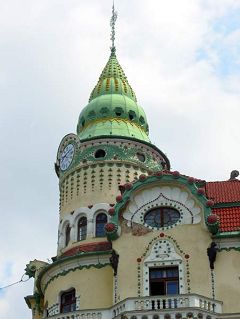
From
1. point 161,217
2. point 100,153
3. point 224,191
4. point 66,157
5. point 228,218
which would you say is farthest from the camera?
point 66,157

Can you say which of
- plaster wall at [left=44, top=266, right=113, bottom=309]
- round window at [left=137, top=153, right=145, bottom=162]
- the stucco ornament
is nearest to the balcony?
plaster wall at [left=44, top=266, right=113, bottom=309]

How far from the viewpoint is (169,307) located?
31562mm

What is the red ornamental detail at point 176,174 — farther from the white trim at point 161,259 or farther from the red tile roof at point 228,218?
the white trim at point 161,259

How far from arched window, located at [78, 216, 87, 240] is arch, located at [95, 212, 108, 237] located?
0.67 m

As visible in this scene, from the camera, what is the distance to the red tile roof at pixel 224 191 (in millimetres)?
36281

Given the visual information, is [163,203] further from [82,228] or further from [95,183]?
[82,228]

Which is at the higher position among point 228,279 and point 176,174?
point 176,174

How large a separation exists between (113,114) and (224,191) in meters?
8.66

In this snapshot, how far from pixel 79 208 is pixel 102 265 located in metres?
4.68

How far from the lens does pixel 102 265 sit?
35.1m

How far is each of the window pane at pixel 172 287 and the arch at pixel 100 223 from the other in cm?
564

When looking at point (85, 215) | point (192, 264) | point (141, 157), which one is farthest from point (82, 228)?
point (192, 264)

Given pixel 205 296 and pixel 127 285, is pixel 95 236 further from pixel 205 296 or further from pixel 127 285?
pixel 205 296

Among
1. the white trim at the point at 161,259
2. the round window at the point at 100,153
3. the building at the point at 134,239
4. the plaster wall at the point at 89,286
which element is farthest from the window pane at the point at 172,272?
the round window at the point at 100,153
